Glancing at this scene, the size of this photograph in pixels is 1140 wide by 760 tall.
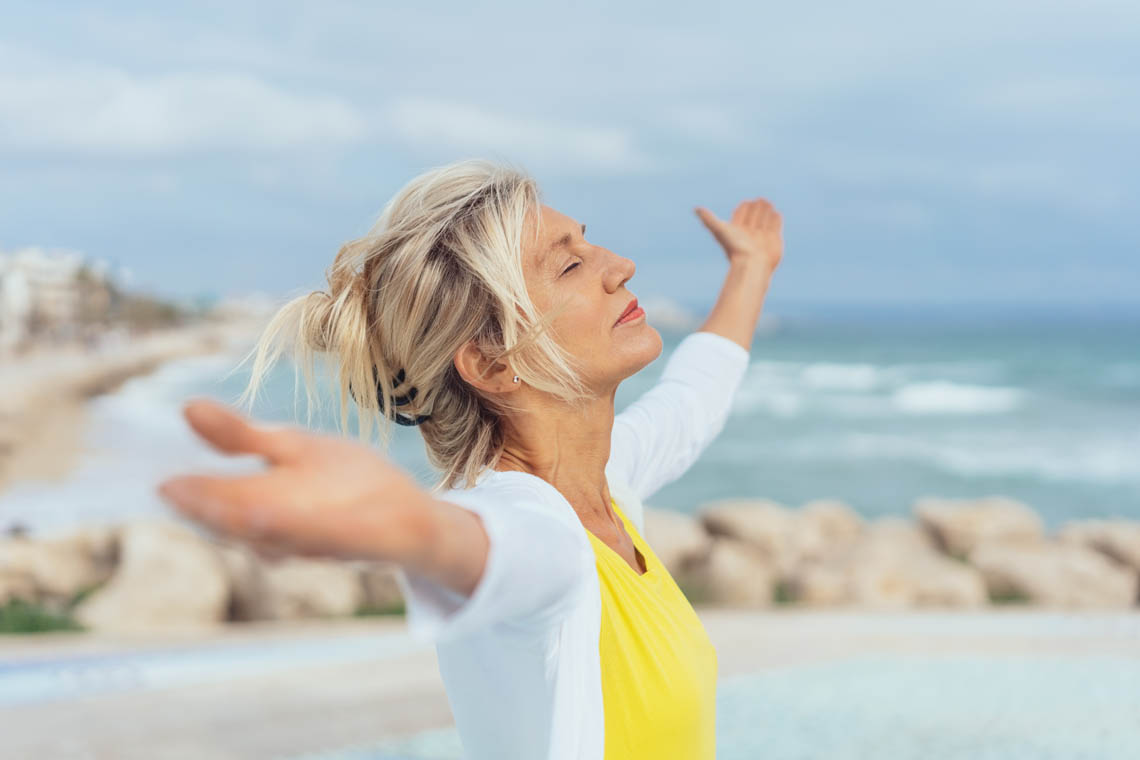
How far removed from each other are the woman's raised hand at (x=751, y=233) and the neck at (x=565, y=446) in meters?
0.74

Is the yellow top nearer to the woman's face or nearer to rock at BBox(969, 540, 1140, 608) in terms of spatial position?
the woman's face

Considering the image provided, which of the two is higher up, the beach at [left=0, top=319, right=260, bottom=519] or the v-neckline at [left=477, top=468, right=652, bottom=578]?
the v-neckline at [left=477, top=468, right=652, bottom=578]

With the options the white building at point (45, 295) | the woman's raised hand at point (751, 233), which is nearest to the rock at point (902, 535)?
the woman's raised hand at point (751, 233)

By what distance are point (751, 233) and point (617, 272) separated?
805mm

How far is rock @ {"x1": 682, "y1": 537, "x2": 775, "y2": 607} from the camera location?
20.4 ft

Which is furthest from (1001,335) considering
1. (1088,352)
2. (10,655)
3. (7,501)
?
(10,655)

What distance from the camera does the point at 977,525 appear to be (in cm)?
→ 760

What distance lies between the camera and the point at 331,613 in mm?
5805

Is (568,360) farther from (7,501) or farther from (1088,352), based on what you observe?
(1088,352)

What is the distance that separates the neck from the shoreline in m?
9.93

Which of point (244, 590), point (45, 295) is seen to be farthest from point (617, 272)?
point (45, 295)

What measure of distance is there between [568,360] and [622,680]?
0.38 m

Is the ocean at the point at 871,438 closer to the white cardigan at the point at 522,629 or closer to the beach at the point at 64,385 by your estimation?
the beach at the point at 64,385

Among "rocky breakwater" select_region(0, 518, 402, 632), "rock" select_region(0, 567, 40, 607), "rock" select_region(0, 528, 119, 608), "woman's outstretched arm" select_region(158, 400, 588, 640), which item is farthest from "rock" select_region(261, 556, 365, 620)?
"woman's outstretched arm" select_region(158, 400, 588, 640)
